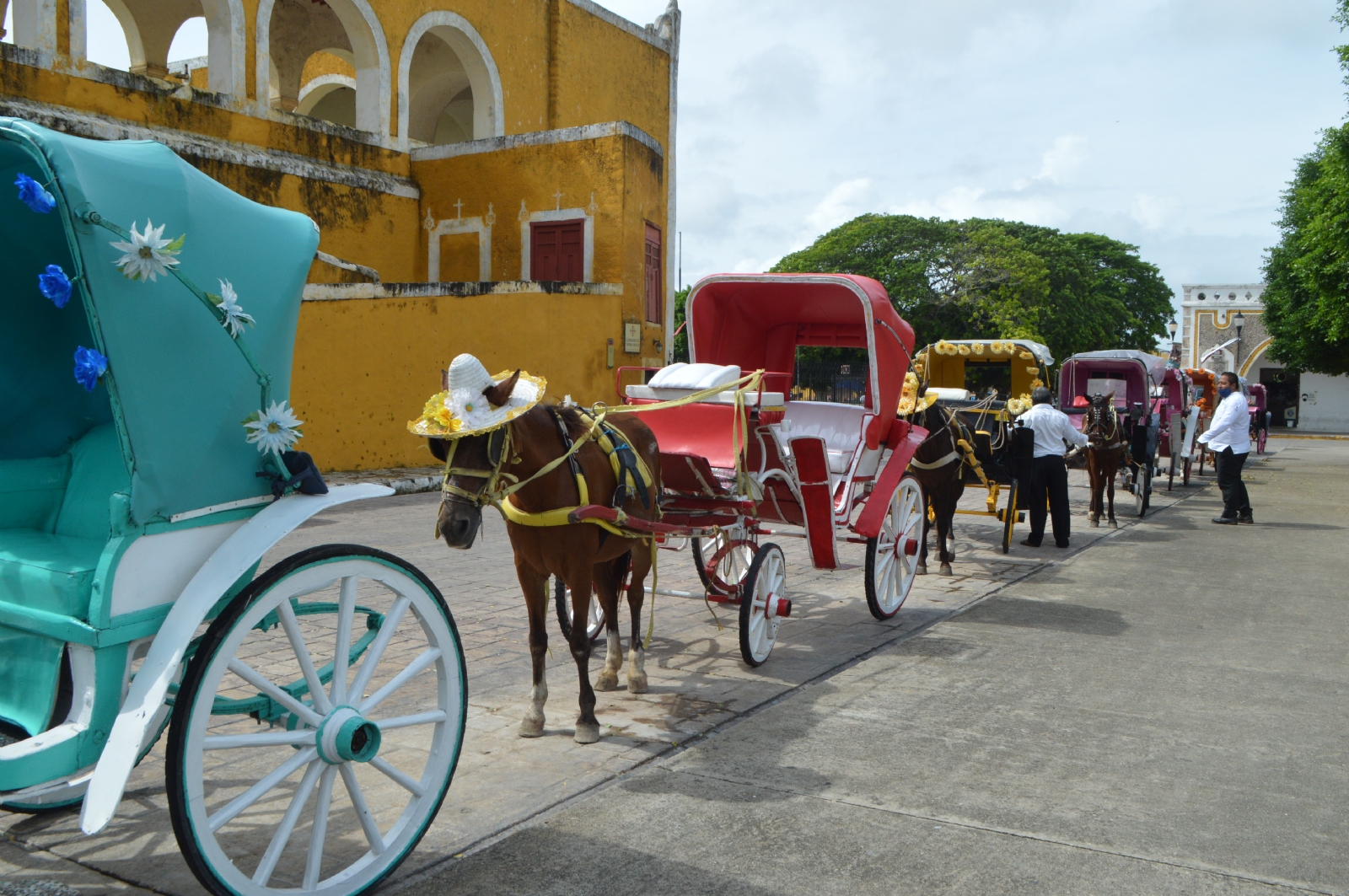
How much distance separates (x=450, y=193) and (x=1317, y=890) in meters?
18.0

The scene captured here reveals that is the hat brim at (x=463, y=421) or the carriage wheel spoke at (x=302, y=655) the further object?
the hat brim at (x=463, y=421)

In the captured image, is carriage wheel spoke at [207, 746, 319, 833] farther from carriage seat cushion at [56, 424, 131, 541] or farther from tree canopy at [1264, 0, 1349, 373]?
tree canopy at [1264, 0, 1349, 373]

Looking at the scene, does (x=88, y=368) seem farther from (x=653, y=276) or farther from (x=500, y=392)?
(x=653, y=276)

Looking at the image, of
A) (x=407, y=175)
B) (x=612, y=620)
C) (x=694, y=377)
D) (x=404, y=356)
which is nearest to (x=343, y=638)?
(x=612, y=620)

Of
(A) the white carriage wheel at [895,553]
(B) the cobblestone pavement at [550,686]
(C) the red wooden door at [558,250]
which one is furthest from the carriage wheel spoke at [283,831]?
(C) the red wooden door at [558,250]

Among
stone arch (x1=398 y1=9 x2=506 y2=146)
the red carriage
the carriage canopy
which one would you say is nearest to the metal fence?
the red carriage

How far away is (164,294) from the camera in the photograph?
2.88 metres

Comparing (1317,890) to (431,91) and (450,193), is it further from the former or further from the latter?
(431,91)

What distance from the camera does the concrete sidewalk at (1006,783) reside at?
339 cm

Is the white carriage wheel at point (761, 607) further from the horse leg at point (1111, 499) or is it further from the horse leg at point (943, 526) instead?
the horse leg at point (1111, 499)

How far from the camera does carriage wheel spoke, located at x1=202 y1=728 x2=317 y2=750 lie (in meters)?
2.72

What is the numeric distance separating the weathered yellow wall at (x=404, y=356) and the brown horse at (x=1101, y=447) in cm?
716

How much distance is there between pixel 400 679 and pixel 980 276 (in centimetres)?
3918

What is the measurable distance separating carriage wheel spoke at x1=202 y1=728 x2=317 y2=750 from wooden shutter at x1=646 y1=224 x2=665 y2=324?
15922 mm
